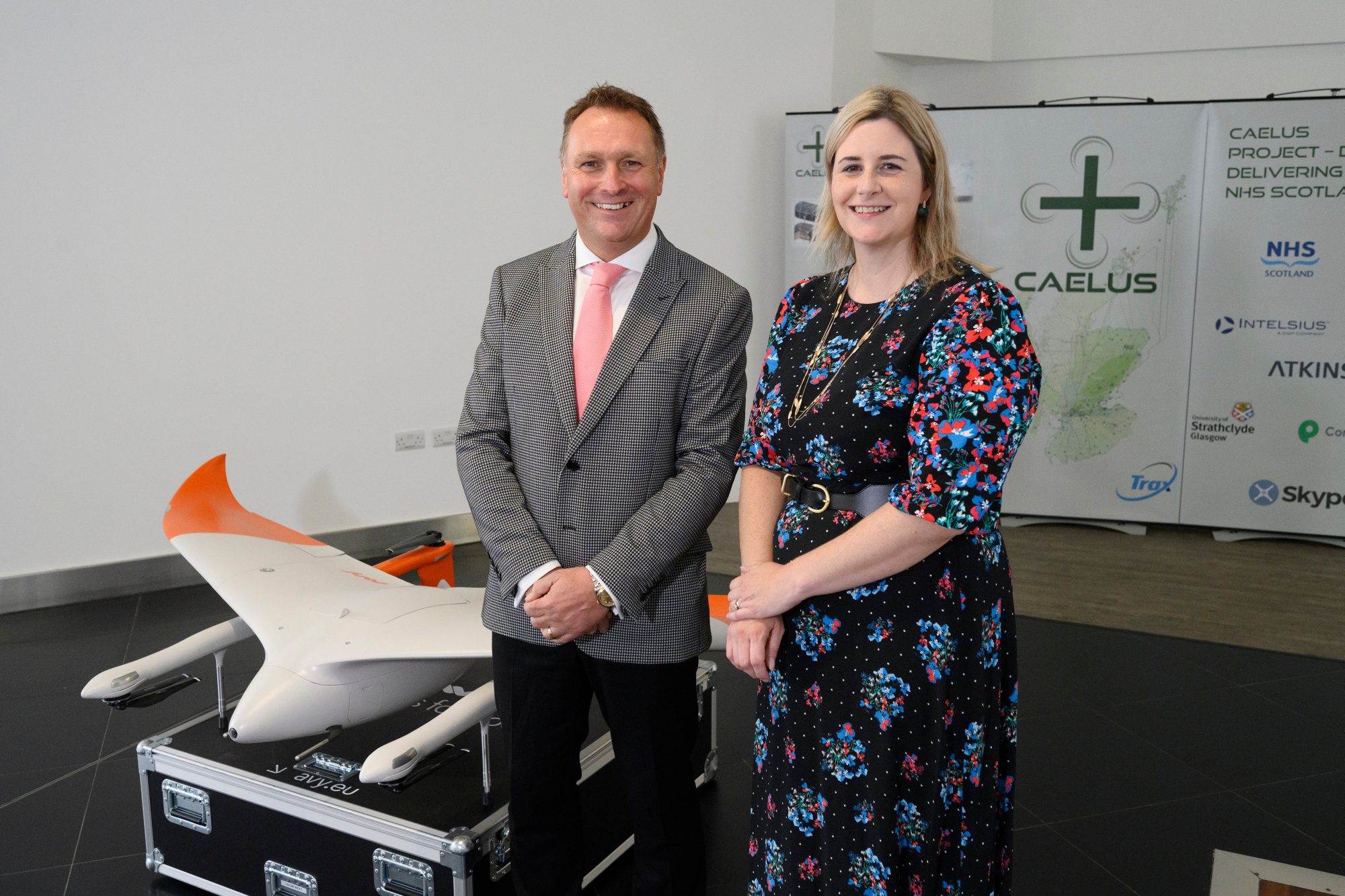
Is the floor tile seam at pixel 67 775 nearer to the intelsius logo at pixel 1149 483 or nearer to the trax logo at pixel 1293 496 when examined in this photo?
the intelsius logo at pixel 1149 483

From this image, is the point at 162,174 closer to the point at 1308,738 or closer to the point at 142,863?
the point at 142,863

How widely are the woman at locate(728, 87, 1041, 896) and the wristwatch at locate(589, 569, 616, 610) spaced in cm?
28

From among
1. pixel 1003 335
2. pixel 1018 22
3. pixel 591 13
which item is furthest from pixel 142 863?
pixel 1018 22

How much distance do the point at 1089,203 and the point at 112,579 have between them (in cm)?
503

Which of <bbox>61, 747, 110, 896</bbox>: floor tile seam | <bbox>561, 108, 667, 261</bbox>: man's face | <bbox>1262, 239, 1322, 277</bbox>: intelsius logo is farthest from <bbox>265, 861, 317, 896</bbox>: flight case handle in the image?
<bbox>1262, 239, 1322, 277</bbox>: intelsius logo

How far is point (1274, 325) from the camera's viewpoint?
526 cm

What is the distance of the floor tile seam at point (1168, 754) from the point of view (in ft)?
9.47

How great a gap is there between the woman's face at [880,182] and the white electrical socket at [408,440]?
13.4 ft

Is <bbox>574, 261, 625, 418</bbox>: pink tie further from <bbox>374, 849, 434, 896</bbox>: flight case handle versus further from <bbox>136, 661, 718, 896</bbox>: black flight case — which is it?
<bbox>374, 849, 434, 896</bbox>: flight case handle

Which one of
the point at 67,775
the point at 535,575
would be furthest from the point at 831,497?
the point at 67,775

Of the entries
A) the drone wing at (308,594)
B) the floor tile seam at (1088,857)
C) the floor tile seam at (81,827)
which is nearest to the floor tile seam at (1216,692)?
the floor tile seam at (1088,857)

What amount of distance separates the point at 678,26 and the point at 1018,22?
2.23 meters

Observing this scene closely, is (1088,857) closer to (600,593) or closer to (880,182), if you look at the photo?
(600,593)

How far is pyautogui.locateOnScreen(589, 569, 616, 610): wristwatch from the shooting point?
5.78 ft
